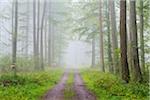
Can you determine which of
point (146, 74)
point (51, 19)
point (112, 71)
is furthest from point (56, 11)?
point (146, 74)

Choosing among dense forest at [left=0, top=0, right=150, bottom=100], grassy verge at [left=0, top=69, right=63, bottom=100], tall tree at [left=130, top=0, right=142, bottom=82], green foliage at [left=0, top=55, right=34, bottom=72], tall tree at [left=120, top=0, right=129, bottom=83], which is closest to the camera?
grassy verge at [left=0, top=69, right=63, bottom=100]

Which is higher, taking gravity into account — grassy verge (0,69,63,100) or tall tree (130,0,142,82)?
tall tree (130,0,142,82)

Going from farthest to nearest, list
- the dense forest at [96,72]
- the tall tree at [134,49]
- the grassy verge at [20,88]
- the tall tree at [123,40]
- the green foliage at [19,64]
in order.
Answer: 1. the green foliage at [19,64]
2. the tall tree at [123,40]
3. the tall tree at [134,49]
4. the dense forest at [96,72]
5. the grassy verge at [20,88]

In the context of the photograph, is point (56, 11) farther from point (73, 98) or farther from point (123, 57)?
point (73, 98)

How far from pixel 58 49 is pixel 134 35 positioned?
51776 millimetres

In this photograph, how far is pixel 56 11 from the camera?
173ft

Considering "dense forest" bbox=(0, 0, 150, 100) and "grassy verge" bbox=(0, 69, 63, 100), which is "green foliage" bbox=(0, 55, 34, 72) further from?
"grassy verge" bbox=(0, 69, 63, 100)

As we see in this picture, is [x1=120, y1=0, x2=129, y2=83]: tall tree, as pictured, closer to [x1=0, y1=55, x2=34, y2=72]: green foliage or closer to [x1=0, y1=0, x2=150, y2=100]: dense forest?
[x1=0, y1=0, x2=150, y2=100]: dense forest

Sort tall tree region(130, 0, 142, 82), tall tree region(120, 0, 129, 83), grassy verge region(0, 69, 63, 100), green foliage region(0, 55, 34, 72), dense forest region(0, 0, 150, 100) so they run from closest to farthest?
grassy verge region(0, 69, 63, 100), dense forest region(0, 0, 150, 100), tall tree region(130, 0, 142, 82), tall tree region(120, 0, 129, 83), green foliage region(0, 55, 34, 72)

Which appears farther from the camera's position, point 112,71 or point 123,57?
point 112,71

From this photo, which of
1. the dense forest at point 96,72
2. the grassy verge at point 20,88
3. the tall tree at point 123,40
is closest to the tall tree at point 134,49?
the dense forest at point 96,72

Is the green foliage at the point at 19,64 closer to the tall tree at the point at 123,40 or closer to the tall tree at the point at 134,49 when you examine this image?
the tall tree at the point at 123,40

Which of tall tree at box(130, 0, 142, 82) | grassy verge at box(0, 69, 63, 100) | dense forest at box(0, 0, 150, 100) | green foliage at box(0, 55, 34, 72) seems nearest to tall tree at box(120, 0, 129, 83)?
dense forest at box(0, 0, 150, 100)

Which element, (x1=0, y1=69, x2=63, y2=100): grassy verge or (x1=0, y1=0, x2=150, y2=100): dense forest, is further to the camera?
(x1=0, y1=0, x2=150, y2=100): dense forest
